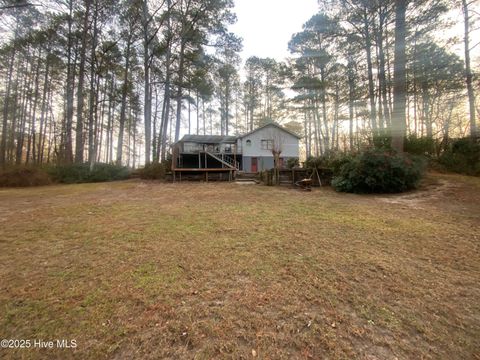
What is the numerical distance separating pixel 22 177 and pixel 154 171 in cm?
696

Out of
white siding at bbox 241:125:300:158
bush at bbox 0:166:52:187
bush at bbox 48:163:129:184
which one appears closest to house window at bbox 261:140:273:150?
white siding at bbox 241:125:300:158

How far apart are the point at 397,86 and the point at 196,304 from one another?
1203cm

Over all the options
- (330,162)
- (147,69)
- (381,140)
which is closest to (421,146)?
(381,140)

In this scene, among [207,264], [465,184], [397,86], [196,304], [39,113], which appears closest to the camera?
[196,304]

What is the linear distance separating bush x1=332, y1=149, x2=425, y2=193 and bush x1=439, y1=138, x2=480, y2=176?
3638 mm

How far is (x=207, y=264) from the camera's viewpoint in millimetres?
2729

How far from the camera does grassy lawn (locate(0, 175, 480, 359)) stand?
60.6 inches

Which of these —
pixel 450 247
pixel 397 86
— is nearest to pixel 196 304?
pixel 450 247

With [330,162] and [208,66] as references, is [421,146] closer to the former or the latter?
[330,162]

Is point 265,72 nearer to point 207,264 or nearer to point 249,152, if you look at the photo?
point 249,152

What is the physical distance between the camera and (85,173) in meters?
14.1

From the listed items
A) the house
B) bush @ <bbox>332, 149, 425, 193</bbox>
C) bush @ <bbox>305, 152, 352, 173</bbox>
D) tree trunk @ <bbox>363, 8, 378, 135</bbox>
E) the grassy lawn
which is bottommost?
the grassy lawn

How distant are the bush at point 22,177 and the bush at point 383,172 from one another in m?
16.6

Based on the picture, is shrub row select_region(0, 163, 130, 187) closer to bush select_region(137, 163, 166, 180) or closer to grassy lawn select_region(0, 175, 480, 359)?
bush select_region(137, 163, 166, 180)
